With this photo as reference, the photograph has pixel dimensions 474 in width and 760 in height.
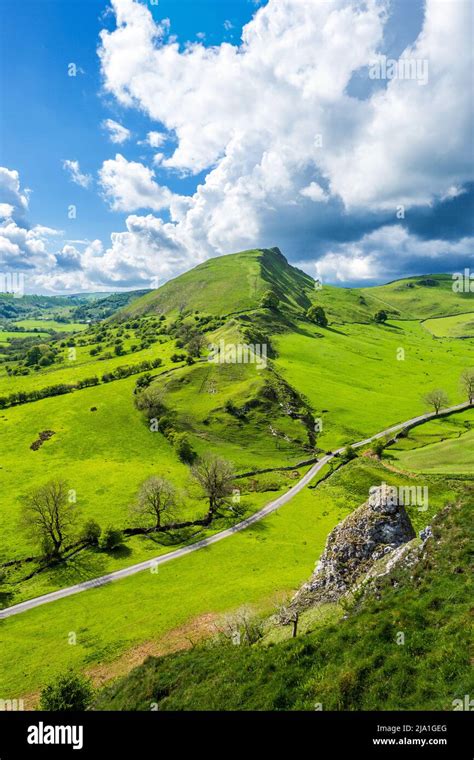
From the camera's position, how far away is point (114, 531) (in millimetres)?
78188

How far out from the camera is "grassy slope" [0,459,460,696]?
4825 centimetres

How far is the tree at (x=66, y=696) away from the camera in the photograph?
105 feet

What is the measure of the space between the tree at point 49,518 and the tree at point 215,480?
31035 mm

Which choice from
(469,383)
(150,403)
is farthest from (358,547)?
(469,383)

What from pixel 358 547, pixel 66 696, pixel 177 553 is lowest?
pixel 177 553

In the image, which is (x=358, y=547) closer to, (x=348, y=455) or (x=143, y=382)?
(x=348, y=455)

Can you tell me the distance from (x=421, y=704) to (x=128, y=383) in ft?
523

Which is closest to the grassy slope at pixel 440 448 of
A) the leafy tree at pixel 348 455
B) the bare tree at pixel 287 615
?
the leafy tree at pixel 348 455

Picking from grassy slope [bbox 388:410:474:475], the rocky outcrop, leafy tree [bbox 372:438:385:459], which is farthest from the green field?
the rocky outcrop

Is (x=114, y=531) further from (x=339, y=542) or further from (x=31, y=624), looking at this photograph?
(x=339, y=542)

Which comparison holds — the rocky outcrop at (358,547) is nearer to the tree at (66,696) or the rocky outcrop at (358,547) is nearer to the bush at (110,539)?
the tree at (66,696)

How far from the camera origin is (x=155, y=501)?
87188 millimetres

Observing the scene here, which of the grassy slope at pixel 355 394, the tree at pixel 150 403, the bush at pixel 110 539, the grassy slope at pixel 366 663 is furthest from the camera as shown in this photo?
the tree at pixel 150 403

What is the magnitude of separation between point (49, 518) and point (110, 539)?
1406cm
